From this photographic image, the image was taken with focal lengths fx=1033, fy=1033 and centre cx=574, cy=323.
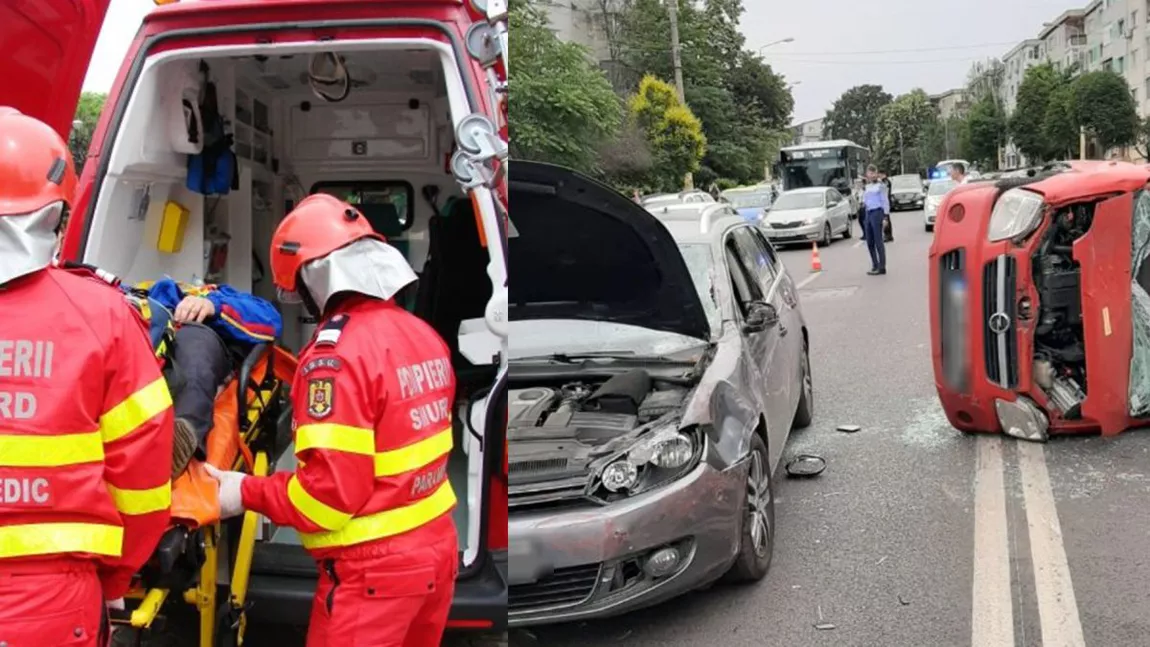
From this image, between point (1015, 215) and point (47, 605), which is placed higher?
point (1015, 215)

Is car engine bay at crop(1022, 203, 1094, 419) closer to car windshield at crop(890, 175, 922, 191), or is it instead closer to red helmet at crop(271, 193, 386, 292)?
red helmet at crop(271, 193, 386, 292)

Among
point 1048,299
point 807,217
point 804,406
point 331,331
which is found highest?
point 331,331

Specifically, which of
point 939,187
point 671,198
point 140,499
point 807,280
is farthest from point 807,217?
point 140,499

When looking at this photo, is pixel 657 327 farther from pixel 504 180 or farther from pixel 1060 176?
pixel 1060 176

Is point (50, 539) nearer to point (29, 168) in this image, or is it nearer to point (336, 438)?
point (336, 438)

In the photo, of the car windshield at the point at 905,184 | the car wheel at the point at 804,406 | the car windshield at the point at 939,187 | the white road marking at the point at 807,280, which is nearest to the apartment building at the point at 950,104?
the car windshield at the point at 905,184

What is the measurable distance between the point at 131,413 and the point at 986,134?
62.1m

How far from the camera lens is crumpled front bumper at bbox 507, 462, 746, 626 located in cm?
333

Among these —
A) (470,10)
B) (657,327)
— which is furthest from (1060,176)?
(470,10)

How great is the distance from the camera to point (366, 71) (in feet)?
17.9

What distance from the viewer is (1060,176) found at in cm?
536

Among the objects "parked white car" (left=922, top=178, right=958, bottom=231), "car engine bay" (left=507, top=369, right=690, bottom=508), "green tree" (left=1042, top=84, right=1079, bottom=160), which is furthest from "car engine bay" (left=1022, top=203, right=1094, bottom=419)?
"green tree" (left=1042, top=84, right=1079, bottom=160)

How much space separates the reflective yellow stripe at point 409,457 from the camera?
95.0 inches

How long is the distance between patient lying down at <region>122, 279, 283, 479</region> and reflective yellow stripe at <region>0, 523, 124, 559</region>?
16.4 inches
